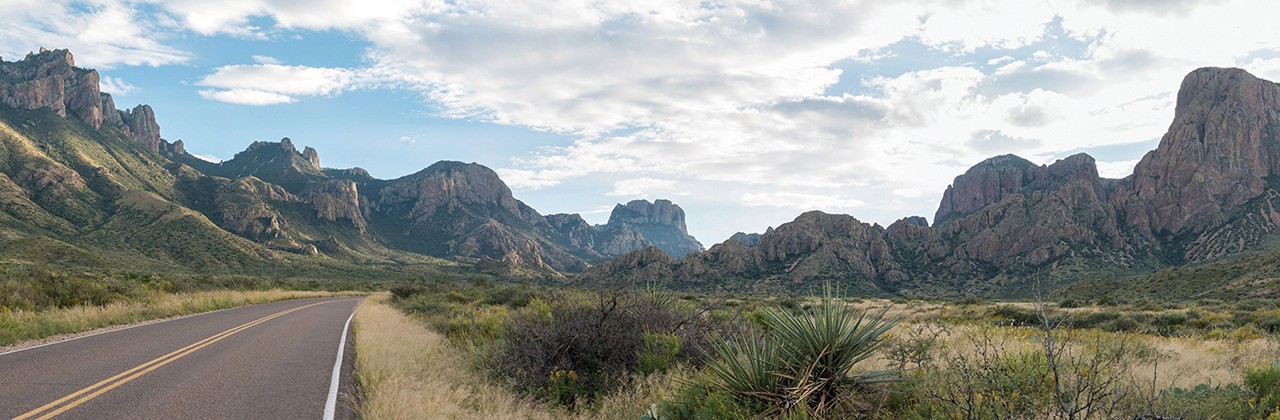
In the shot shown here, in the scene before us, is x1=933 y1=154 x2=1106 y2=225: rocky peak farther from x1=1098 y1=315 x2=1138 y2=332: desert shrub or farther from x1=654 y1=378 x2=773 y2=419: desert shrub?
x1=654 y1=378 x2=773 y2=419: desert shrub

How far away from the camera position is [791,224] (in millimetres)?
118750

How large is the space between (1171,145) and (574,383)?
543 feet

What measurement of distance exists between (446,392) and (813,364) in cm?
629

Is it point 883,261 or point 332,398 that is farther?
point 883,261

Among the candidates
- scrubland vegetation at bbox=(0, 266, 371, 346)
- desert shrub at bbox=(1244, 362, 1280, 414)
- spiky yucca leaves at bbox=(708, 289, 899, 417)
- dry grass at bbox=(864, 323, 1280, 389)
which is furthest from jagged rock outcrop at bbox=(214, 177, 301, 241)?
desert shrub at bbox=(1244, 362, 1280, 414)

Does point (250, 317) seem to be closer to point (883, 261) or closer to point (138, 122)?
point (883, 261)

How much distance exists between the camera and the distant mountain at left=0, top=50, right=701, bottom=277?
8075 centimetres

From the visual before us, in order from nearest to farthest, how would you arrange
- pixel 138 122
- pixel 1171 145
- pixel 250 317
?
pixel 250 317 → pixel 1171 145 → pixel 138 122

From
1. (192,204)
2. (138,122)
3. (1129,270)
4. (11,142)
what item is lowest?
(1129,270)

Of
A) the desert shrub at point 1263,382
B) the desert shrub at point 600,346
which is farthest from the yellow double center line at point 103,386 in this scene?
the desert shrub at point 1263,382

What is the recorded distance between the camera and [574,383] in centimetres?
944

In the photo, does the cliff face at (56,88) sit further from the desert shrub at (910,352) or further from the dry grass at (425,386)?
the desert shrub at (910,352)

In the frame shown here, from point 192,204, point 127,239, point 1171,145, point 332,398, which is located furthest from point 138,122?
point 1171,145

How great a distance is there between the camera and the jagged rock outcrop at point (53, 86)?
132000mm
